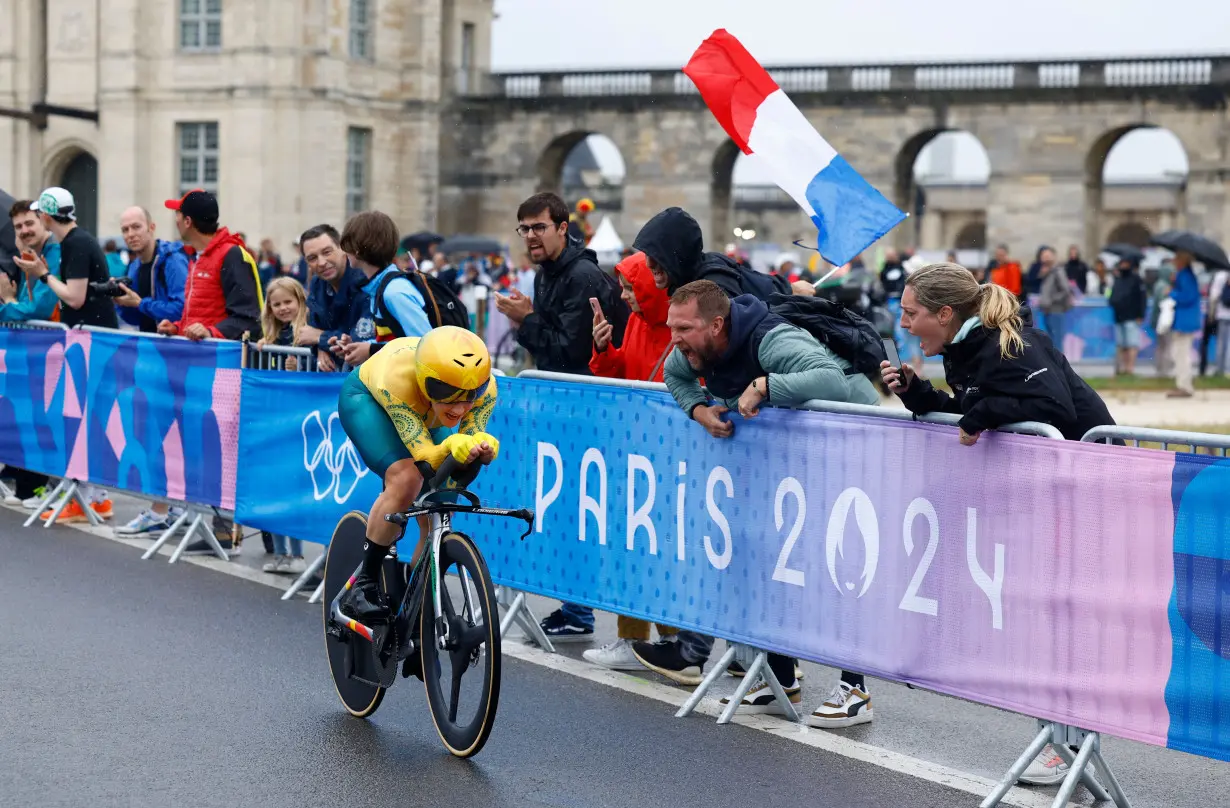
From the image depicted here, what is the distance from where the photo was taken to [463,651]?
648cm

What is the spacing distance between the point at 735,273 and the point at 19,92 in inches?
1934

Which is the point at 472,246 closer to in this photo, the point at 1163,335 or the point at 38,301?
Result: the point at 1163,335

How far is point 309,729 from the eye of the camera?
7.15 metres

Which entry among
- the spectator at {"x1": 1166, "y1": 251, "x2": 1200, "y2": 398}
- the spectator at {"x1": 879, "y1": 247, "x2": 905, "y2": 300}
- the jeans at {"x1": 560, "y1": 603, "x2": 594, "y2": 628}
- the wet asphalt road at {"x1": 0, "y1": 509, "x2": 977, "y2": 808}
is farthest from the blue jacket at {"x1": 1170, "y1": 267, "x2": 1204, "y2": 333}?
the wet asphalt road at {"x1": 0, "y1": 509, "x2": 977, "y2": 808}

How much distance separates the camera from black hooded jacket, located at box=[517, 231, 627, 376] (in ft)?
30.2

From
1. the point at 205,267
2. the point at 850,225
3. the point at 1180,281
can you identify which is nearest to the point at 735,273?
the point at 850,225

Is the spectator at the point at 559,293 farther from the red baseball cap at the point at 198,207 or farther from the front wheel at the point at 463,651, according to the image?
the red baseball cap at the point at 198,207

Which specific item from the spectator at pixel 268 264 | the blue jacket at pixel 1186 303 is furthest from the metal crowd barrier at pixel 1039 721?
the spectator at pixel 268 264

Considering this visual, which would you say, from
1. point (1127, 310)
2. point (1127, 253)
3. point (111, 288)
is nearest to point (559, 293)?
point (111, 288)

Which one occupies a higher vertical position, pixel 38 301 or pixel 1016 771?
pixel 38 301

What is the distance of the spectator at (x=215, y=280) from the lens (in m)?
11.7

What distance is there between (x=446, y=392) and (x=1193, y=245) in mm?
19530

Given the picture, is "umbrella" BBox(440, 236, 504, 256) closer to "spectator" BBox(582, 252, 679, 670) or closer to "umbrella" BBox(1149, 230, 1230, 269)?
"umbrella" BBox(1149, 230, 1230, 269)

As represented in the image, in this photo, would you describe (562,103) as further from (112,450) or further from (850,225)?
(850,225)
